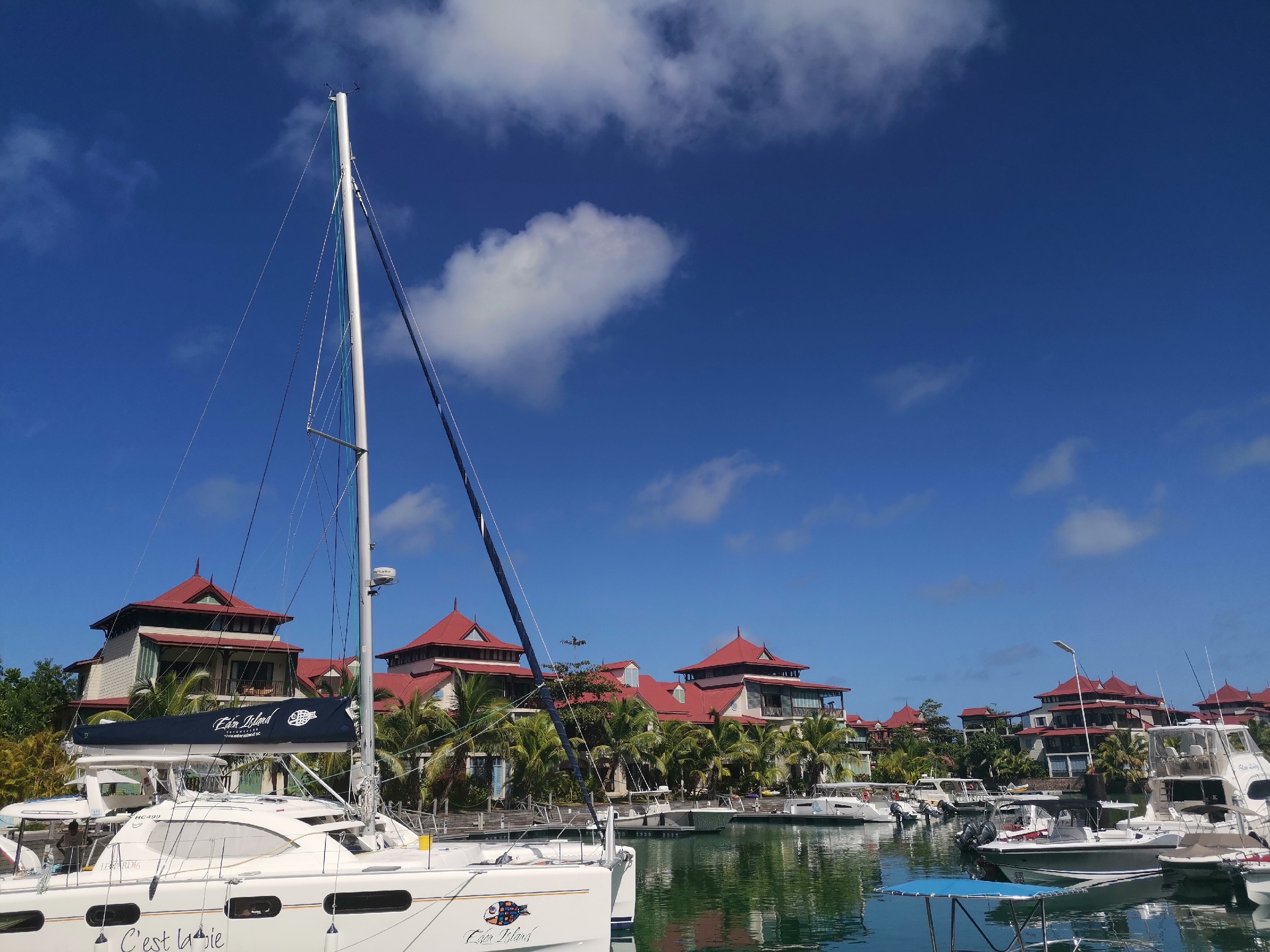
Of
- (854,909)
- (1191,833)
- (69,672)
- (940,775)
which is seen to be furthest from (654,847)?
(940,775)

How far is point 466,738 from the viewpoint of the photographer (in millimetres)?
42688

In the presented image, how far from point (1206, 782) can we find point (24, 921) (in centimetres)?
3400

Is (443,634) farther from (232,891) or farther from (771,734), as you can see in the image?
(232,891)

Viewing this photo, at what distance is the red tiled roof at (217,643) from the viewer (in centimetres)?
4194

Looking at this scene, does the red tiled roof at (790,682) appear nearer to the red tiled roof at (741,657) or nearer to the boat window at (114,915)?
the red tiled roof at (741,657)

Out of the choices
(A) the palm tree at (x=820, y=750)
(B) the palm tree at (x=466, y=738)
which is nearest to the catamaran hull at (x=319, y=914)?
(B) the palm tree at (x=466, y=738)

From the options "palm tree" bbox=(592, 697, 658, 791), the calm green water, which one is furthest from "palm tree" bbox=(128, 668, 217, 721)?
"palm tree" bbox=(592, 697, 658, 791)

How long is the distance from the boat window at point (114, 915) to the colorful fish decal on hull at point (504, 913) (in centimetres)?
545

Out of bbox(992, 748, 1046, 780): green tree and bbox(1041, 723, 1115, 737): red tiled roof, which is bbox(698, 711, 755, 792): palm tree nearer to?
bbox(992, 748, 1046, 780): green tree

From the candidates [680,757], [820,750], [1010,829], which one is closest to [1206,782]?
[1010,829]

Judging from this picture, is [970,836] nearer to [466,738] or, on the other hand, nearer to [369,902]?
[466,738]

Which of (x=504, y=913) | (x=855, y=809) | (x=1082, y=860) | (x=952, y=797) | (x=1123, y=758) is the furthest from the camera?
(x=1123, y=758)

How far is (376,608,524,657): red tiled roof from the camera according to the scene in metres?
56.5

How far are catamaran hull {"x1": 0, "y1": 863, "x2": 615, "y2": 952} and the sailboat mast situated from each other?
2462mm
